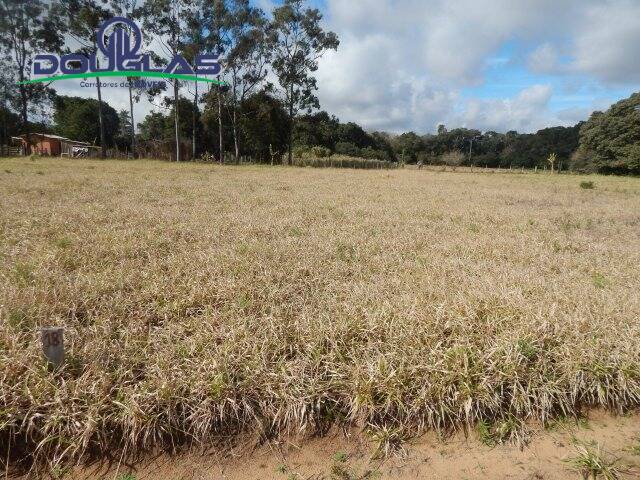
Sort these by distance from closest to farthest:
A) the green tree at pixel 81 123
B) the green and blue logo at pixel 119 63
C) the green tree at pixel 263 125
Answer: the green and blue logo at pixel 119 63
the green tree at pixel 263 125
the green tree at pixel 81 123

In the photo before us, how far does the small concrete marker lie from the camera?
6.00 feet

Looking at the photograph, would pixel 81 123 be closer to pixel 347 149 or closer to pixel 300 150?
pixel 300 150

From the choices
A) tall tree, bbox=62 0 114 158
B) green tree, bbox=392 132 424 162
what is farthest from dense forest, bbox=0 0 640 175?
green tree, bbox=392 132 424 162

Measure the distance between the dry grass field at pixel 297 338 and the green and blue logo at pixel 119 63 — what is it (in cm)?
2334

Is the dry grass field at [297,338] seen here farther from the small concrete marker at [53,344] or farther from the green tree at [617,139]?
the green tree at [617,139]

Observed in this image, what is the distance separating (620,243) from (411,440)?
535 cm

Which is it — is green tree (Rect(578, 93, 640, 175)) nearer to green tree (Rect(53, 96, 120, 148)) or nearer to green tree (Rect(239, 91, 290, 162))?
green tree (Rect(239, 91, 290, 162))

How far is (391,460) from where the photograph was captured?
178 centimetres

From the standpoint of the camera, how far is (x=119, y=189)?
9211 mm

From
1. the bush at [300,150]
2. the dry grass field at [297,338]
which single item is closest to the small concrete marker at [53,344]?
the dry grass field at [297,338]

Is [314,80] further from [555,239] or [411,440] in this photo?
[411,440]

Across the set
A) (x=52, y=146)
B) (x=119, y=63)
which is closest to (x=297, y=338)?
(x=119, y=63)

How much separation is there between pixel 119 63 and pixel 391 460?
2766 centimetres

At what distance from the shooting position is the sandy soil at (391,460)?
1.71 metres
